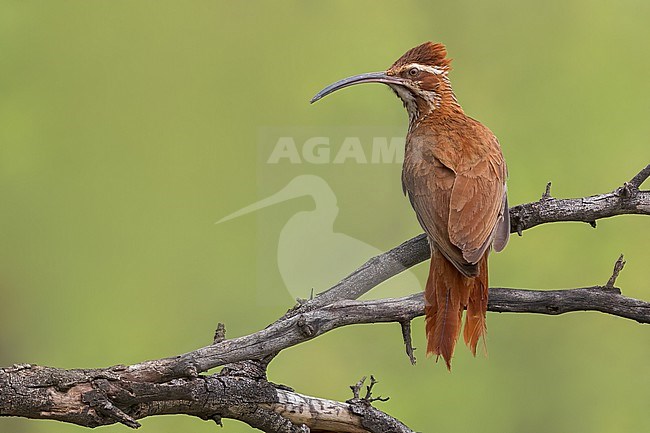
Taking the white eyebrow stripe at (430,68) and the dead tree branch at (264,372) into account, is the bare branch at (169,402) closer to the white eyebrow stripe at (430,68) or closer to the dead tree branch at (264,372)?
the dead tree branch at (264,372)

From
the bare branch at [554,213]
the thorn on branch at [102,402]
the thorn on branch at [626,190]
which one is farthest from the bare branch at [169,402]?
the thorn on branch at [626,190]

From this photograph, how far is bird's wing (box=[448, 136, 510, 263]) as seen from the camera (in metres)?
1.39

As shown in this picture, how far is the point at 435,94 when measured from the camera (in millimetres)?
1666

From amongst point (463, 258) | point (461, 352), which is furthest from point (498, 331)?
point (463, 258)

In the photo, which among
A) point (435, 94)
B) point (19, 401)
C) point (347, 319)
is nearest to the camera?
point (19, 401)

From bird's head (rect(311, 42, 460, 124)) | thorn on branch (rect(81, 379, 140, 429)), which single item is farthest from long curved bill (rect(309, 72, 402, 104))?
thorn on branch (rect(81, 379, 140, 429))

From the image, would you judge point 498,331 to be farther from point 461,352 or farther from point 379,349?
point 379,349

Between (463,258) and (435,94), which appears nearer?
(463,258)

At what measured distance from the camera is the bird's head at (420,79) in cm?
164

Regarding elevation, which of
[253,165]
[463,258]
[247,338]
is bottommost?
[247,338]

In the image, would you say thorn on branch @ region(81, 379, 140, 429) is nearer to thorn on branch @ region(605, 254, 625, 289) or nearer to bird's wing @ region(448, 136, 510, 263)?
bird's wing @ region(448, 136, 510, 263)

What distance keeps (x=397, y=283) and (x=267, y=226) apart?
60 cm

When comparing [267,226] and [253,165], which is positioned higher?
[253,165]

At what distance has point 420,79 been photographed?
1.65 m
